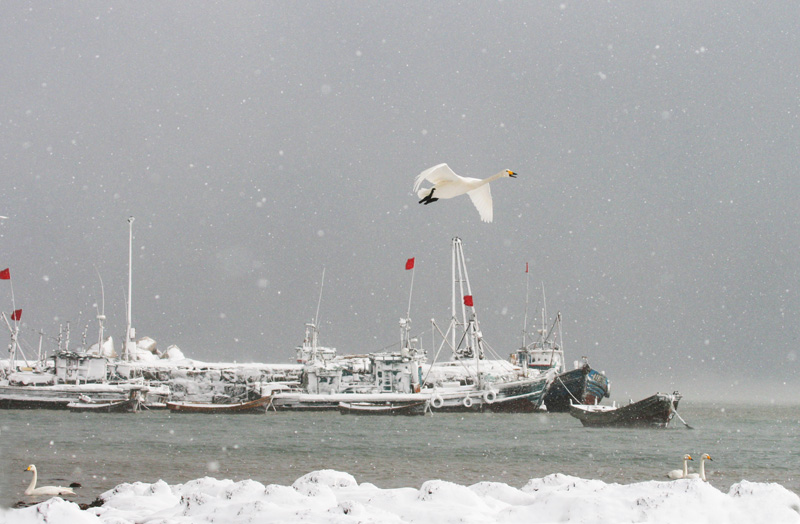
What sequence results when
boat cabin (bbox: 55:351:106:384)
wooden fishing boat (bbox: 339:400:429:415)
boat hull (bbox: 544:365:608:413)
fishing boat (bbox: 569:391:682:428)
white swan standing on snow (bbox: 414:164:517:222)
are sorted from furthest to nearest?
boat hull (bbox: 544:365:608:413) < boat cabin (bbox: 55:351:106:384) < wooden fishing boat (bbox: 339:400:429:415) < fishing boat (bbox: 569:391:682:428) < white swan standing on snow (bbox: 414:164:517:222)

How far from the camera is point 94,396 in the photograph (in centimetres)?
6138

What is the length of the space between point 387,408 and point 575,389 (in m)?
18.0

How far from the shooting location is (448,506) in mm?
10992

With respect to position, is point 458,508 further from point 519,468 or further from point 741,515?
point 519,468

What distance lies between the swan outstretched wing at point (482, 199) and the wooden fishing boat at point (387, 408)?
46.8 metres

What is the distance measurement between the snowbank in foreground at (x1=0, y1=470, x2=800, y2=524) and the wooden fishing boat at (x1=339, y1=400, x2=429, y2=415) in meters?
Result: 46.2

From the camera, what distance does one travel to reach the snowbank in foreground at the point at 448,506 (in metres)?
10.1

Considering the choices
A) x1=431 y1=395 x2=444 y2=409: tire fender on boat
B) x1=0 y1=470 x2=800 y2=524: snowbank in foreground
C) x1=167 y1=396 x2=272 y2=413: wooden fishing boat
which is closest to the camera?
x1=0 y1=470 x2=800 y2=524: snowbank in foreground

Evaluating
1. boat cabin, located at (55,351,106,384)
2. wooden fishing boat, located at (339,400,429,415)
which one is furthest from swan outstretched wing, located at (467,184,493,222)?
boat cabin, located at (55,351,106,384)

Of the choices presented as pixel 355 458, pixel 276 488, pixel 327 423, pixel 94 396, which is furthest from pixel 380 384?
pixel 276 488

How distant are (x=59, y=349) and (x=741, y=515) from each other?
213ft

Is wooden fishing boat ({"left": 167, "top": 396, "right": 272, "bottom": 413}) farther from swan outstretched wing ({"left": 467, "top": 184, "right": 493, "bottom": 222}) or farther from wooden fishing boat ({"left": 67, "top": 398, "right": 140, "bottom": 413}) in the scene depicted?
swan outstretched wing ({"left": 467, "top": 184, "right": 493, "bottom": 222})

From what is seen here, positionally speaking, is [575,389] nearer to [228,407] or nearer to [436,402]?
[436,402]

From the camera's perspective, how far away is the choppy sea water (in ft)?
70.2
